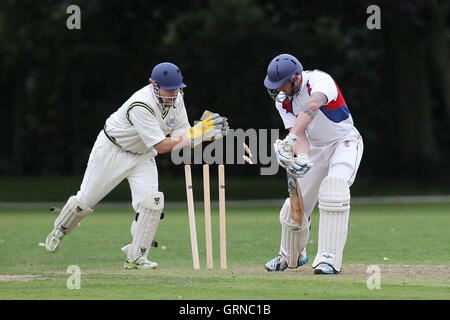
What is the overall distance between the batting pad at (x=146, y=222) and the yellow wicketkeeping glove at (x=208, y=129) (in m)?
0.57

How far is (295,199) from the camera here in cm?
813

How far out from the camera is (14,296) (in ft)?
21.5

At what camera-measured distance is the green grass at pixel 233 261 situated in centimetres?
665

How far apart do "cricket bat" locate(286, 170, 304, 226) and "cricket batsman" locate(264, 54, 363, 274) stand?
0.07 metres

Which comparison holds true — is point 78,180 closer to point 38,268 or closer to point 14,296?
point 38,268

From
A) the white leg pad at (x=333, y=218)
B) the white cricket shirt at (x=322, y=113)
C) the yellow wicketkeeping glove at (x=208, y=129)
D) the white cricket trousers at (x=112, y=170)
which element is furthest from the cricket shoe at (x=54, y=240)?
the white leg pad at (x=333, y=218)

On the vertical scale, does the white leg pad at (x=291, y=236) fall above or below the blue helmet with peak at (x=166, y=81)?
below

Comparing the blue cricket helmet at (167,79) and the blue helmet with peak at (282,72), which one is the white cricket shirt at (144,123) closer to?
the blue cricket helmet at (167,79)

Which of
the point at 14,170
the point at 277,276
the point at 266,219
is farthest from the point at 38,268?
the point at 14,170

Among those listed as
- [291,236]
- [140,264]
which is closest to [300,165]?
[291,236]

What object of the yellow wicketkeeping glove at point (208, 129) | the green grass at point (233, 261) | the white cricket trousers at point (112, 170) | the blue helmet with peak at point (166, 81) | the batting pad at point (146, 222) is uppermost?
the blue helmet with peak at point (166, 81)

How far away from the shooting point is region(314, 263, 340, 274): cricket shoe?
769cm

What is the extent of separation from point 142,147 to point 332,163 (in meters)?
1.74

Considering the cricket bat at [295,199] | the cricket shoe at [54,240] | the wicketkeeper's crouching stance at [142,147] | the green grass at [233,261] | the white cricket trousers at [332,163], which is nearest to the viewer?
the green grass at [233,261]
